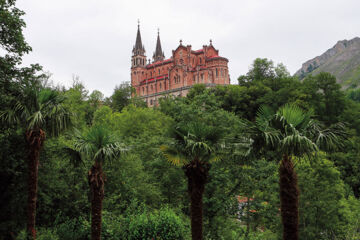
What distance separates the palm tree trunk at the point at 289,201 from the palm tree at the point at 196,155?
2.44m

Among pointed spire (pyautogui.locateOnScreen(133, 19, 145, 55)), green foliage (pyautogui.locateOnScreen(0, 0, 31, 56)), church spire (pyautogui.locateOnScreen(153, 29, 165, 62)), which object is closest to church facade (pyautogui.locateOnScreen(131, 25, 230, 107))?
pointed spire (pyautogui.locateOnScreen(133, 19, 145, 55))

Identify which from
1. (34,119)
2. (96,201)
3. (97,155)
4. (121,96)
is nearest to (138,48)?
(121,96)

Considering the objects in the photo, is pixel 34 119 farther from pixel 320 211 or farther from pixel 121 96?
pixel 121 96

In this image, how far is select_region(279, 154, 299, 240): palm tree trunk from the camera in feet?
28.9

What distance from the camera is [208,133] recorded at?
36.0 feet

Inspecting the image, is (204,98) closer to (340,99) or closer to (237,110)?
(237,110)

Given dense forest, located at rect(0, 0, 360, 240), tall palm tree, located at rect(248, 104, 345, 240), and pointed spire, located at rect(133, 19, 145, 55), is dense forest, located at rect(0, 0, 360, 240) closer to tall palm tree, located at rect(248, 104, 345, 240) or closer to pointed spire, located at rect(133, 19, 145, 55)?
tall palm tree, located at rect(248, 104, 345, 240)

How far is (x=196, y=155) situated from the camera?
10.6m

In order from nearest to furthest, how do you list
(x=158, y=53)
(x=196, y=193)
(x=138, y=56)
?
(x=196, y=193) < (x=138, y=56) < (x=158, y=53)

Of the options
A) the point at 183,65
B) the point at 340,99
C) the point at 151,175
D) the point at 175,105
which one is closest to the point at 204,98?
the point at 175,105

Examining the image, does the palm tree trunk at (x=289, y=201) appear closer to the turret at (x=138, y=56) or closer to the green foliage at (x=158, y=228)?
the green foliage at (x=158, y=228)

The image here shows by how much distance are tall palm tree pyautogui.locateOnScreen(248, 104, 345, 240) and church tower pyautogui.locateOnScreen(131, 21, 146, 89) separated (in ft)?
303

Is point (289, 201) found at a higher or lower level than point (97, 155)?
lower

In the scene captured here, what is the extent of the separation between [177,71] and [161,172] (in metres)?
67.1
